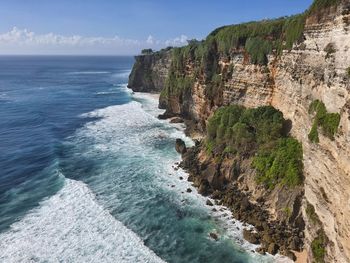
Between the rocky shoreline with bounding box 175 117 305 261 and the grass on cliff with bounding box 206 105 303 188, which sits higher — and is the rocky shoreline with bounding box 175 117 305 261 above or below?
below

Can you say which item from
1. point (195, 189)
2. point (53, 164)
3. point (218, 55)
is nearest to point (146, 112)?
point (218, 55)

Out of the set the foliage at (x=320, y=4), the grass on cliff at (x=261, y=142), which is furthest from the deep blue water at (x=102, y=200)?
the foliage at (x=320, y=4)

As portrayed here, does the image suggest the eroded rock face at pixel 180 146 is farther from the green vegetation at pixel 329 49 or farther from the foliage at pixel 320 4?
the green vegetation at pixel 329 49

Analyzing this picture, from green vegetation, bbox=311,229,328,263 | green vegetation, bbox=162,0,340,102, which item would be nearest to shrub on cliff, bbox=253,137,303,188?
green vegetation, bbox=311,229,328,263

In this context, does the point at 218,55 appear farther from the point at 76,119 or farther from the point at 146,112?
the point at 76,119

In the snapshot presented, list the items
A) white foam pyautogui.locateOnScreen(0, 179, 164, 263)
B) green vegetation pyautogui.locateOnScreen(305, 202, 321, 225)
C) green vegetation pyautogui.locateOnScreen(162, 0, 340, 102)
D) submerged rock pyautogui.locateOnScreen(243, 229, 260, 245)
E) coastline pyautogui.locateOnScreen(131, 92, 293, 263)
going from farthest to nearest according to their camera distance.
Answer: green vegetation pyautogui.locateOnScreen(162, 0, 340, 102), submerged rock pyautogui.locateOnScreen(243, 229, 260, 245), white foam pyautogui.locateOnScreen(0, 179, 164, 263), coastline pyautogui.locateOnScreen(131, 92, 293, 263), green vegetation pyautogui.locateOnScreen(305, 202, 321, 225)

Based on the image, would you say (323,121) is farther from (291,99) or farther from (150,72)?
(150,72)

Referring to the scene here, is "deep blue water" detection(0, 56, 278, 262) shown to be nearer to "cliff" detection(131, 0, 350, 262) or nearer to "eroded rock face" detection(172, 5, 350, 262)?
"cliff" detection(131, 0, 350, 262)
